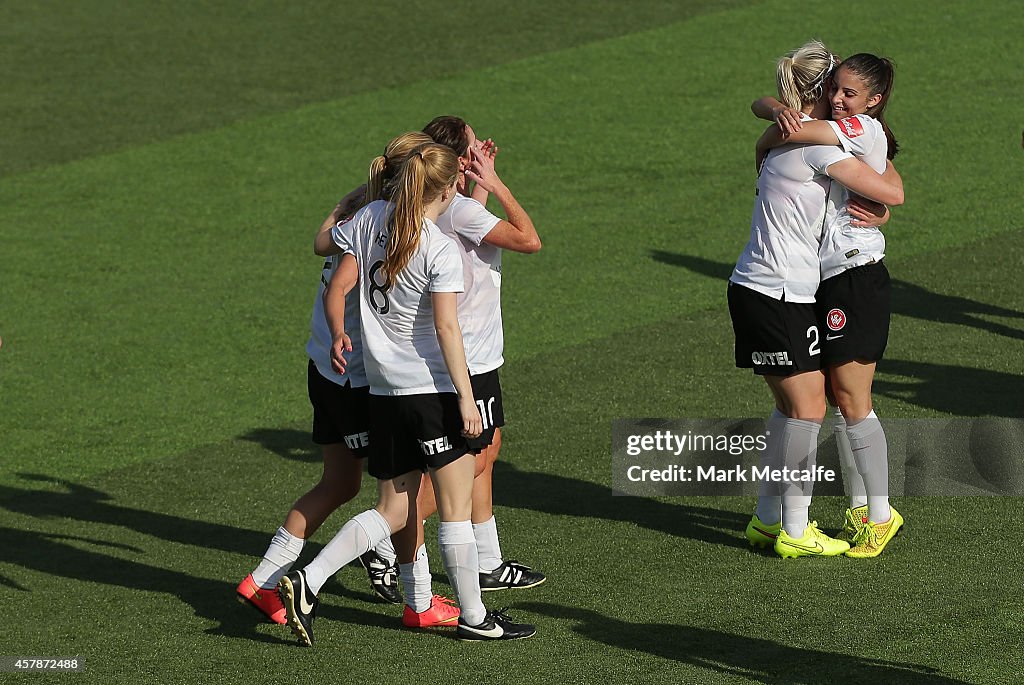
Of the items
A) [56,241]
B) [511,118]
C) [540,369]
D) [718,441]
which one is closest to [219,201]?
[56,241]

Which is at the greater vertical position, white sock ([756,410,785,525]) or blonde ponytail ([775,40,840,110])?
blonde ponytail ([775,40,840,110])

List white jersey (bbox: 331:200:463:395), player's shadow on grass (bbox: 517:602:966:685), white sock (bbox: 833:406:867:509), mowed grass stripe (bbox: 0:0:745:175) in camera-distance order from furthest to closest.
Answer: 1. mowed grass stripe (bbox: 0:0:745:175)
2. white sock (bbox: 833:406:867:509)
3. white jersey (bbox: 331:200:463:395)
4. player's shadow on grass (bbox: 517:602:966:685)

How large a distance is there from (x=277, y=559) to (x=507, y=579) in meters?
0.98

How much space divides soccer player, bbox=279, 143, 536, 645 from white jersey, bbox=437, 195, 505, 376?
0.21 m

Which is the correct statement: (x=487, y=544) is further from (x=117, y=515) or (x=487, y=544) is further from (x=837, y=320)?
(x=117, y=515)

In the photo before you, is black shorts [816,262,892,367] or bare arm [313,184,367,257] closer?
bare arm [313,184,367,257]

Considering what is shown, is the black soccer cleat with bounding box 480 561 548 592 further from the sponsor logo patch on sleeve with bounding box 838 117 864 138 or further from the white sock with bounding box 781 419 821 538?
the sponsor logo patch on sleeve with bounding box 838 117 864 138

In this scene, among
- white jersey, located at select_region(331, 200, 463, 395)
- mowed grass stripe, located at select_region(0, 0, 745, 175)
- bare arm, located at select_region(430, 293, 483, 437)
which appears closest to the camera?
bare arm, located at select_region(430, 293, 483, 437)

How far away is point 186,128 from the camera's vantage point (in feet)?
51.4

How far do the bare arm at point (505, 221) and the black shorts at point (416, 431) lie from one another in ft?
2.03

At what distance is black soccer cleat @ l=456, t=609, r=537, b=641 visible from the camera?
567 centimetres

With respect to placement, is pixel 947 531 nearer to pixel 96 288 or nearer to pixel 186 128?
pixel 96 288

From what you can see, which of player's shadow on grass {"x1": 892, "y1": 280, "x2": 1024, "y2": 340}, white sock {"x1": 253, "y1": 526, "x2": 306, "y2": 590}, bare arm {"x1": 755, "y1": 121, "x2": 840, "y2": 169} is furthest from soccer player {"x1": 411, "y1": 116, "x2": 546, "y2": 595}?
player's shadow on grass {"x1": 892, "y1": 280, "x2": 1024, "y2": 340}

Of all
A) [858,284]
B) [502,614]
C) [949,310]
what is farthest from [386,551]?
[949,310]
